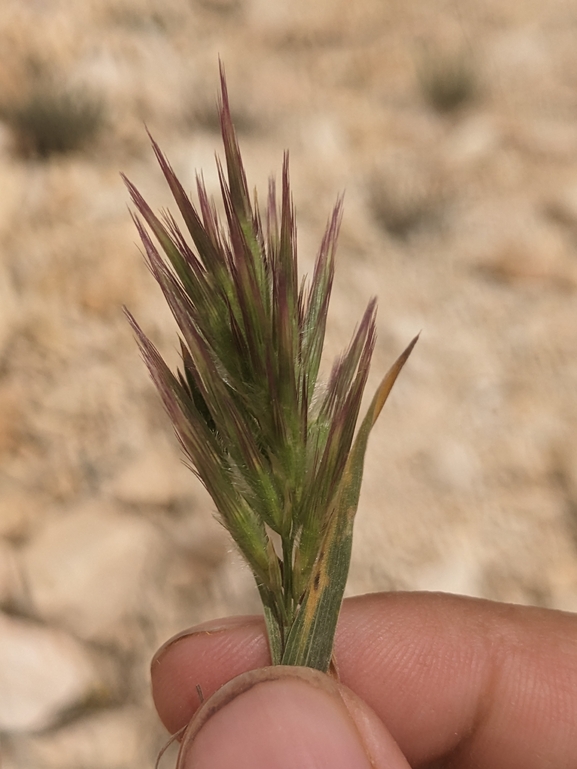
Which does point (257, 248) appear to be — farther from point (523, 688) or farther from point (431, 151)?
point (431, 151)

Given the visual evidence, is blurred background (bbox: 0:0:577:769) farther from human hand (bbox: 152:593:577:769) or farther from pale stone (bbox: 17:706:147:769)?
human hand (bbox: 152:593:577:769)

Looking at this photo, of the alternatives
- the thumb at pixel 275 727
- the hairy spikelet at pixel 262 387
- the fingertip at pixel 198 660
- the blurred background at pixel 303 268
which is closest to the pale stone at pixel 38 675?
the blurred background at pixel 303 268

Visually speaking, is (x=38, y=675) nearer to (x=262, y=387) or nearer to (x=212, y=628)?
(x=212, y=628)

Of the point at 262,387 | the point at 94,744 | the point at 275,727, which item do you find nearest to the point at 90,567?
the point at 94,744

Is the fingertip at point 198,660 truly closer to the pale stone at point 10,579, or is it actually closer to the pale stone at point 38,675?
the pale stone at point 38,675

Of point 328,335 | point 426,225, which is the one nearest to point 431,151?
point 426,225

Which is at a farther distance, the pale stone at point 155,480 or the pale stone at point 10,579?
the pale stone at point 155,480
